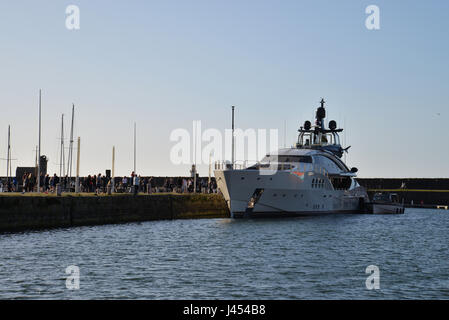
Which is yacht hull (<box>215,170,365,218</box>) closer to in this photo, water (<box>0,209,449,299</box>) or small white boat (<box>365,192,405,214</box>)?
water (<box>0,209,449,299</box>)

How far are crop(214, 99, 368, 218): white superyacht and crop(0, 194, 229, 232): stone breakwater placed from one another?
205 inches

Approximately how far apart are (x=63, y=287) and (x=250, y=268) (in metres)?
8.47

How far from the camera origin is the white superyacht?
5556cm

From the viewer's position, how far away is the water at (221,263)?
22.1 meters

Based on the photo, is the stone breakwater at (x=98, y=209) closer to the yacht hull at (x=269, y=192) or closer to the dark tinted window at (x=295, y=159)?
the yacht hull at (x=269, y=192)

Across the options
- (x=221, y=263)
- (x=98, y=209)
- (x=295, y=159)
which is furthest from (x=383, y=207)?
(x=221, y=263)

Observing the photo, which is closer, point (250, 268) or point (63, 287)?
point (63, 287)

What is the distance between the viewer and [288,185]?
57.8 metres

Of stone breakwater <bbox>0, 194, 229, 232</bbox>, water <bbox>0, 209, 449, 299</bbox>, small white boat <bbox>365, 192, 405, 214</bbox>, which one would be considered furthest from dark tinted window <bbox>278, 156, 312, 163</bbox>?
small white boat <bbox>365, 192, 405, 214</bbox>

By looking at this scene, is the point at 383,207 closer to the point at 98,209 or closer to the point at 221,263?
the point at 98,209

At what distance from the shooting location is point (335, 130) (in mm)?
80188

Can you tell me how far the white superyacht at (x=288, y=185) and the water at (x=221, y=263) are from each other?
8.52 m
